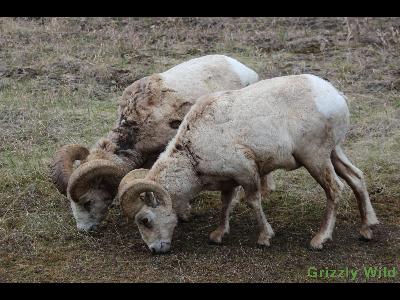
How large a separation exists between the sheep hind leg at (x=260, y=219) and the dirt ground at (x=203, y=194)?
0.15 metres

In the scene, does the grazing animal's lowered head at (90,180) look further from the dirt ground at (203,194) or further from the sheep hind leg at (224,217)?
the sheep hind leg at (224,217)

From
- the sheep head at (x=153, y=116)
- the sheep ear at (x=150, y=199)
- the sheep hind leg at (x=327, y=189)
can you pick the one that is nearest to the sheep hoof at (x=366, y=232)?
the sheep hind leg at (x=327, y=189)

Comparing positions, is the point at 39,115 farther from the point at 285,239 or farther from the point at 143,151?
the point at 285,239

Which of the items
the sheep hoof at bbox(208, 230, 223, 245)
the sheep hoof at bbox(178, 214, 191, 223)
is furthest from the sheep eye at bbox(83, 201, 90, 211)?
the sheep hoof at bbox(208, 230, 223, 245)

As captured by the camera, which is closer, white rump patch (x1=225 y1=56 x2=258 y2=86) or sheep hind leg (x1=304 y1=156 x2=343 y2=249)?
sheep hind leg (x1=304 y1=156 x2=343 y2=249)

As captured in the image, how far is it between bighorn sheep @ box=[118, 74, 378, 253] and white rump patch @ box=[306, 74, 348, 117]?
11 mm

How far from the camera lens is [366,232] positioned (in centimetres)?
816

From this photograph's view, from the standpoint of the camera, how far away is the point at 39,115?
41.7 ft

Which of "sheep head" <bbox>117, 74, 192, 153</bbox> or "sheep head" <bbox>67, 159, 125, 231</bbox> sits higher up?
"sheep head" <bbox>117, 74, 192, 153</bbox>

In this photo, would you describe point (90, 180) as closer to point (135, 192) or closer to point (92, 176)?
point (92, 176)

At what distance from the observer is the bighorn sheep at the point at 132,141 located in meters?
8.51

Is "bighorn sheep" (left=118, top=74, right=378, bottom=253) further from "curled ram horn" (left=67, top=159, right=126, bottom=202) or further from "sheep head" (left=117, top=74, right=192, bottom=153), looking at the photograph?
"sheep head" (left=117, top=74, right=192, bottom=153)

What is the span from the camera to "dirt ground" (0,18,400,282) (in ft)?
25.5

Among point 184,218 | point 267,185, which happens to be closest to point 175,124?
point 184,218
